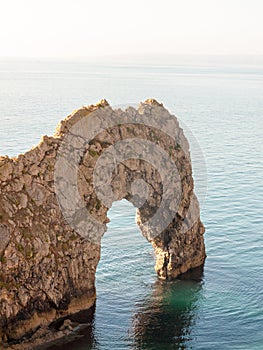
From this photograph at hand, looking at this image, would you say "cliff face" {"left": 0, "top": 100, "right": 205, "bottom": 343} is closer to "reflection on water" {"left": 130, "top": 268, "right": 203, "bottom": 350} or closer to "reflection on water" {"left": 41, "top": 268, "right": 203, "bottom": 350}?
"reflection on water" {"left": 41, "top": 268, "right": 203, "bottom": 350}

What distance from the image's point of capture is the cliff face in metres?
54.1

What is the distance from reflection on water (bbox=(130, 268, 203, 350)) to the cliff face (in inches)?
133

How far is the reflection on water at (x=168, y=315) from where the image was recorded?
56.0m

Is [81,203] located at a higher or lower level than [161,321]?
higher

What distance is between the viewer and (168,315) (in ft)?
201

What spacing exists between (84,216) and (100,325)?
11.9m

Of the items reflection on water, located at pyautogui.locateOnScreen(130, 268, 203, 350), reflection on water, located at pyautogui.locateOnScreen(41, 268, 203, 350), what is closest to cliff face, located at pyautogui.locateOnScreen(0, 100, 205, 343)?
reflection on water, located at pyautogui.locateOnScreen(41, 268, 203, 350)

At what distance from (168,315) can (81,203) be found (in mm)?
16138

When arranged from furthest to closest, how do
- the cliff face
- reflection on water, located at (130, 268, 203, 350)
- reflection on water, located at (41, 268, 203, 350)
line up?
reflection on water, located at (130, 268, 203, 350) < reflection on water, located at (41, 268, 203, 350) < the cliff face

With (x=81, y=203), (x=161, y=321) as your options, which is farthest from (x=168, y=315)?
(x=81, y=203)

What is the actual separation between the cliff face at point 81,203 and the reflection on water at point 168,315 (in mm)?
3383

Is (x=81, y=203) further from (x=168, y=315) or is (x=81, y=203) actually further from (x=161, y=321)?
(x=168, y=315)

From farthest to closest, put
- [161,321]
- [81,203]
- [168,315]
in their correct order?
[168,315]
[81,203]
[161,321]

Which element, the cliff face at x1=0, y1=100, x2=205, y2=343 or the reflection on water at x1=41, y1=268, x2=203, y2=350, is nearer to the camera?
the cliff face at x1=0, y1=100, x2=205, y2=343
